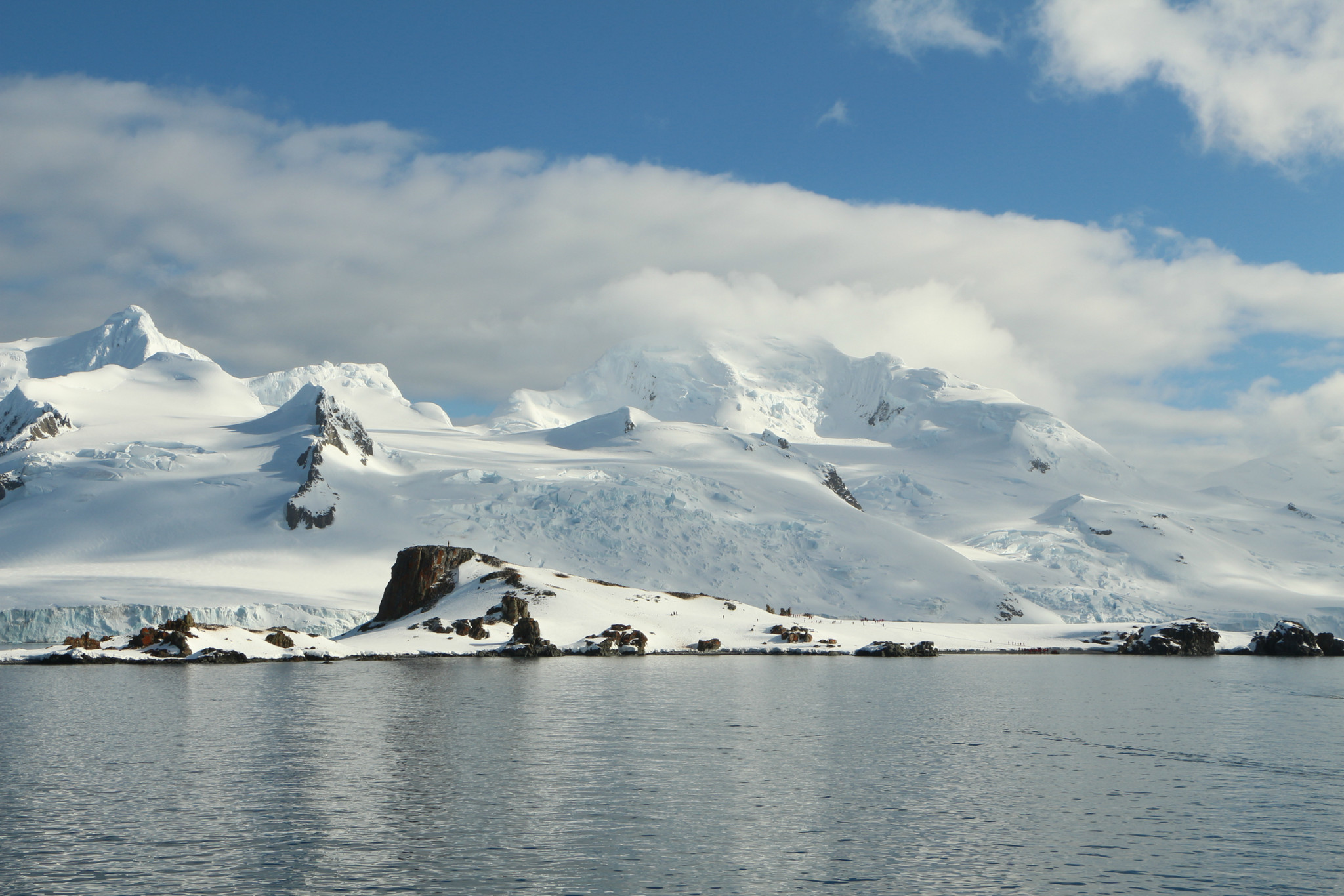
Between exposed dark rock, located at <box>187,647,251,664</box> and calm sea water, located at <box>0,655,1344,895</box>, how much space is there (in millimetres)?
24529

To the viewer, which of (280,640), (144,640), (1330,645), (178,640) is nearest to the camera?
(178,640)

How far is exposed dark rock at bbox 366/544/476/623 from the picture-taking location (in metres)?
118

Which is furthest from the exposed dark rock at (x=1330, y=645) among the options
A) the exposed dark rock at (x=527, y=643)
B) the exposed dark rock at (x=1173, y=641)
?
the exposed dark rock at (x=527, y=643)

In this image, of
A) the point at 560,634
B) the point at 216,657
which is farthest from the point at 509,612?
the point at 216,657

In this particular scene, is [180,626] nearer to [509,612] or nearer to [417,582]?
[417,582]

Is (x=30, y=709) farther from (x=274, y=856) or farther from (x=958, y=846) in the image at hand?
(x=958, y=846)

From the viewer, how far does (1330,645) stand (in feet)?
457

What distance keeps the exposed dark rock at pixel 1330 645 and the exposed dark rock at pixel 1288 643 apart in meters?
0.81

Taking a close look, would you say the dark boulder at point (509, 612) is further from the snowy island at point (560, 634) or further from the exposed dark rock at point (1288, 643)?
the exposed dark rock at point (1288, 643)

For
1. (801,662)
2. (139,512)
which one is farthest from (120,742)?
(139,512)

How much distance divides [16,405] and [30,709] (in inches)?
6625

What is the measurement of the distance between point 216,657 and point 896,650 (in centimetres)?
6928

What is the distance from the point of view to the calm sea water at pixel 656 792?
80.5ft

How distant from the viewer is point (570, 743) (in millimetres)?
43719
